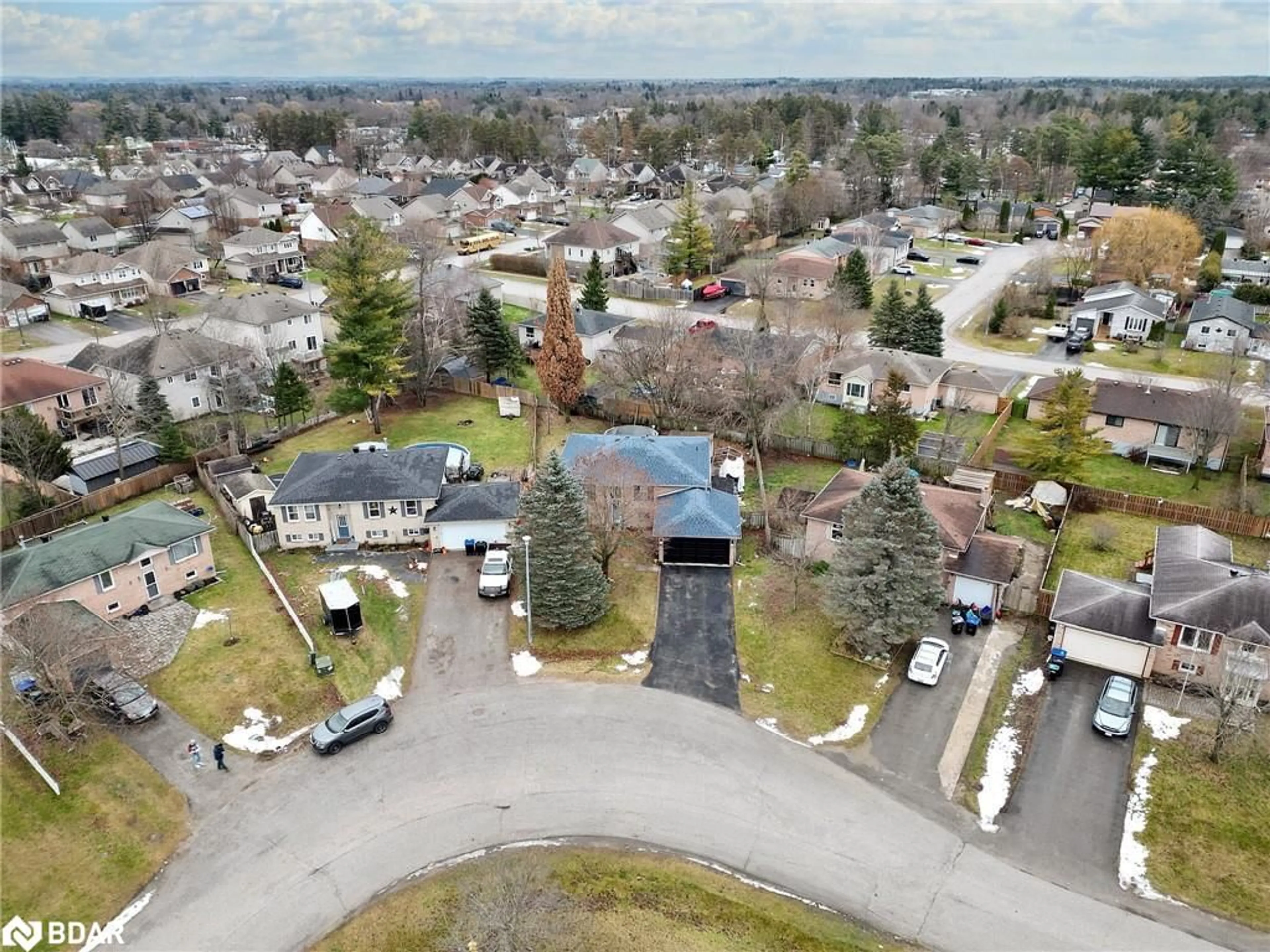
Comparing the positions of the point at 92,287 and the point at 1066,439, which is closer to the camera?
the point at 1066,439

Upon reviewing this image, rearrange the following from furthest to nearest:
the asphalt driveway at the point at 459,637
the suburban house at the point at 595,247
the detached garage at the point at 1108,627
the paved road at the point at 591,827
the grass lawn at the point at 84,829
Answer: the suburban house at the point at 595,247 → the asphalt driveway at the point at 459,637 → the detached garage at the point at 1108,627 → the grass lawn at the point at 84,829 → the paved road at the point at 591,827

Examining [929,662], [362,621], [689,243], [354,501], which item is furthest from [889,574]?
[689,243]

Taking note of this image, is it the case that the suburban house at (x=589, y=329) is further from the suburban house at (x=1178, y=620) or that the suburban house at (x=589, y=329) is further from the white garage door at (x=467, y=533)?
the suburban house at (x=1178, y=620)

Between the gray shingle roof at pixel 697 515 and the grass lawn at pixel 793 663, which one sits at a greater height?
the gray shingle roof at pixel 697 515

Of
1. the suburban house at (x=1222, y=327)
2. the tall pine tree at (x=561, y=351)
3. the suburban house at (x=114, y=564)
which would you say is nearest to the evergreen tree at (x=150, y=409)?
the suburban house at (x=114, y=564)

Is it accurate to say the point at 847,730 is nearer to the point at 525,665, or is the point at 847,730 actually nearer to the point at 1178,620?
the point at 525,665

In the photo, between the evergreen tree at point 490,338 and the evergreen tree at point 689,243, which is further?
the evergreen tree at point 689,243

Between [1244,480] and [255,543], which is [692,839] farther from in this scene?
[1244,480]
